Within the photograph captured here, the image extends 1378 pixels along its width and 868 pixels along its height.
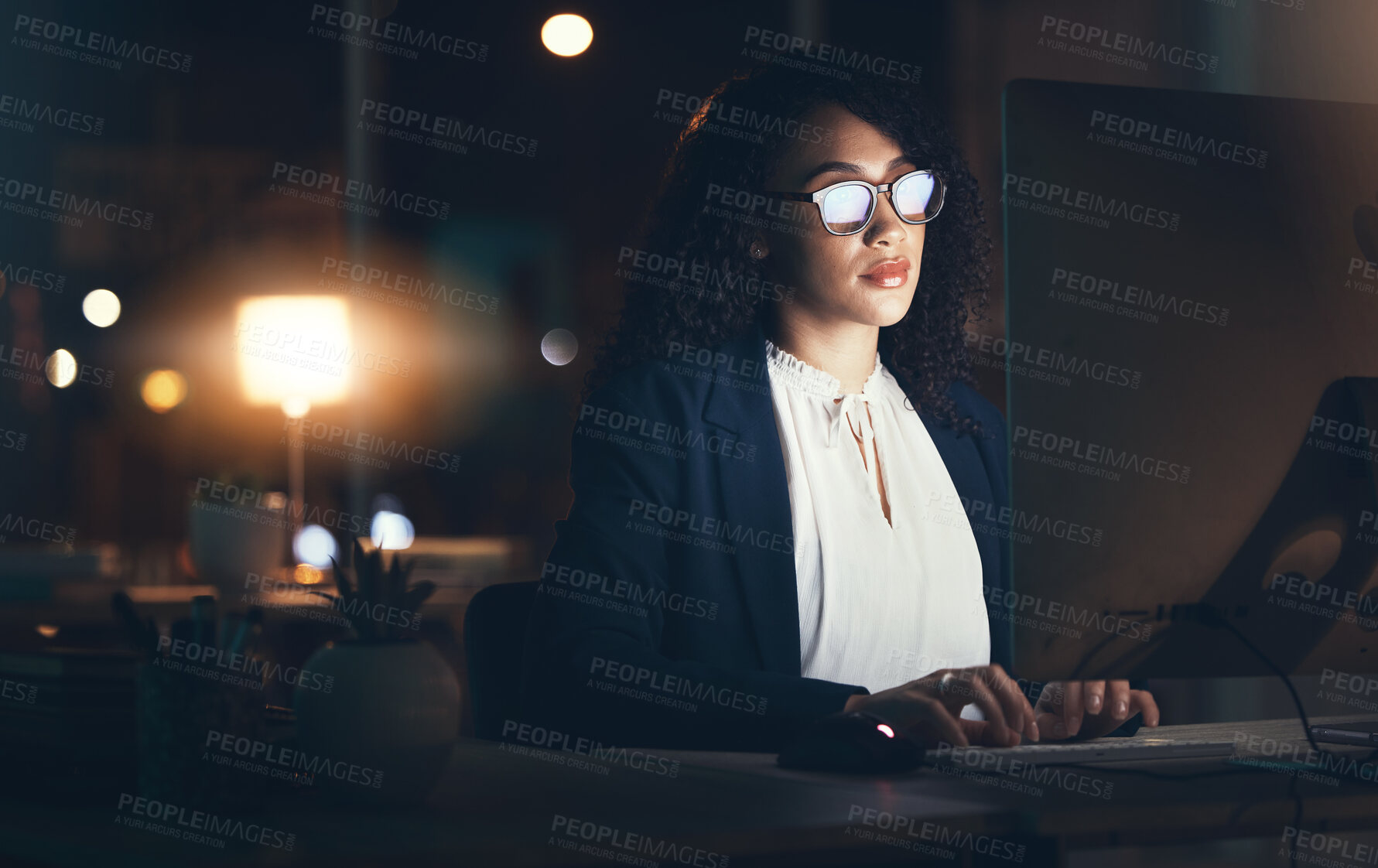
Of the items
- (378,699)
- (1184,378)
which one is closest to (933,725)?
(1184,378)

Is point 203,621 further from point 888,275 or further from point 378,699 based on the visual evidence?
point 888,275

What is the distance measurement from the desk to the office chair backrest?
0.53 meters

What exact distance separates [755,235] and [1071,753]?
1047 mm

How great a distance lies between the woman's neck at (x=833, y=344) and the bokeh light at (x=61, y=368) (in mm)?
3646

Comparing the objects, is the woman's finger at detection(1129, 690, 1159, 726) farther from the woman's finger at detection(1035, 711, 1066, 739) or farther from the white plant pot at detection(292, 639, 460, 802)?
the white plant pot at detection(292, 639, 460, 802)

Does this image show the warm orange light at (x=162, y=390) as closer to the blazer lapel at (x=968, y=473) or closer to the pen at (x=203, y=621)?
the blazer lapel at (x=968, y=473)

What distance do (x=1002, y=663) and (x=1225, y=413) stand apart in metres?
0.98

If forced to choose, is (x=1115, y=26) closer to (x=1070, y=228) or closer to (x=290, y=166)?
(x=1070, y=228)

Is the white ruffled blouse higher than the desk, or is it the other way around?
the white ruffled blouse

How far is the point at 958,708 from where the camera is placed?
4.01 feet

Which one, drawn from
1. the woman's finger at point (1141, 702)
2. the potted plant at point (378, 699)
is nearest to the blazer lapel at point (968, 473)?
Result: the woman's finger at point (1141, 702)

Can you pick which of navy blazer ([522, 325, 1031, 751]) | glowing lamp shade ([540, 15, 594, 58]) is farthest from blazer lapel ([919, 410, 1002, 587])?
glowing lamp shade ([540, 15, 594, 58])

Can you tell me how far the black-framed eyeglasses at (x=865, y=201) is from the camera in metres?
1.73

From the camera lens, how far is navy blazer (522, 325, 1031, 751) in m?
1.49
